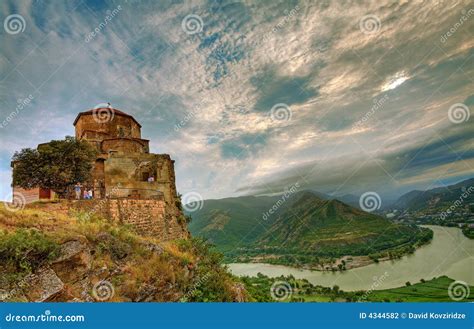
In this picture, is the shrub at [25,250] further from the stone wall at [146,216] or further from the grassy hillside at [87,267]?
the stone wall at [146,216]

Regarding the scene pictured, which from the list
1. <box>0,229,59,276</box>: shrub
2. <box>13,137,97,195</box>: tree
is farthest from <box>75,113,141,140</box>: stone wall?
<box>0,229,59,276</box>: shrub

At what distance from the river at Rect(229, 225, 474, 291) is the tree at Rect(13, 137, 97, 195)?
15.9m

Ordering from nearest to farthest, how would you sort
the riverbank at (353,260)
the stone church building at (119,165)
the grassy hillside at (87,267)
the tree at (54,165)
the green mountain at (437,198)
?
the grassy hillside at (87,267)
the tree at (54,165)
the stone church building at (119,165)
the green mountain at (437,198)
the riverbank at (353,260)

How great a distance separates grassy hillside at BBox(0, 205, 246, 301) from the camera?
510 cm

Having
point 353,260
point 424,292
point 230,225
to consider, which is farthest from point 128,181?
point 230,225

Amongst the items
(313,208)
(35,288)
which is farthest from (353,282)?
(35,288)

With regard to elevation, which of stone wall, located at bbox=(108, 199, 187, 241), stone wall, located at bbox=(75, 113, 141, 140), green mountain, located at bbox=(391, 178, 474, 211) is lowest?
stone wall, located at bbox=(108, 199, 187, 241)

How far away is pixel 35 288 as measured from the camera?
5.01 m

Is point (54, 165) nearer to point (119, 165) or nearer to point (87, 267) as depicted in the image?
point (119, 165)

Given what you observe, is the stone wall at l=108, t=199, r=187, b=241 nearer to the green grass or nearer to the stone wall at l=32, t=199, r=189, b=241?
the stone wall at l=32, t=199, r=189, b=241

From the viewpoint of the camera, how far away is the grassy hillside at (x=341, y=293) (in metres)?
18.4

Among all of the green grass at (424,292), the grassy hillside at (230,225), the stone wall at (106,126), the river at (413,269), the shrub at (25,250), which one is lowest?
the green grass at (424,292)

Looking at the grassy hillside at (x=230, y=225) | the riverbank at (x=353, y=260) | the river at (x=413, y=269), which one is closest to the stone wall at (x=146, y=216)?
the river at (x=413, y=269)

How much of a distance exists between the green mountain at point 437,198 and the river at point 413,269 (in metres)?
2.37
